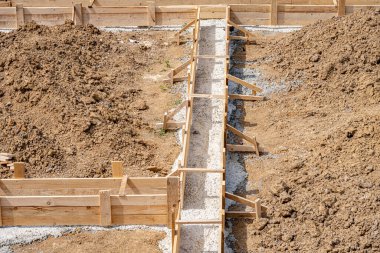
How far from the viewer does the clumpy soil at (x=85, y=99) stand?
15.9 m

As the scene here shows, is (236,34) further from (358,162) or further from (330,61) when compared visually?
(358,162)

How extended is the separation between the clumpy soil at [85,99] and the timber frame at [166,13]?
2.04 ft

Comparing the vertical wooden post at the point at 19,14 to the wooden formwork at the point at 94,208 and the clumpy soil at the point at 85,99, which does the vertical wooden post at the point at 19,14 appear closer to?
the clumpy soil at the point at 85,99

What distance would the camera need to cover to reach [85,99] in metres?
17.9

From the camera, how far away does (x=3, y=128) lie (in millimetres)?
16547

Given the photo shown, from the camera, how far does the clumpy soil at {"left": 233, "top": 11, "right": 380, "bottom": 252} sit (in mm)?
13172

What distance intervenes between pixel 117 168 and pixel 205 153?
2570 mm

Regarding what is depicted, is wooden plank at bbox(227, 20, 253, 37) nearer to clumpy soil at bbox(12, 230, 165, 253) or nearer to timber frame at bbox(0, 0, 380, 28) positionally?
timber frame at bbox(0, 0, 380, 28)

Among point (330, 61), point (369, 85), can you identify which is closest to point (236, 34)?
point (330, 61)

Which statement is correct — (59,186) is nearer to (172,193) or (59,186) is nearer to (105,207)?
(105,207)

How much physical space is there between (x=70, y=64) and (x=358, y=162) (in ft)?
26.6

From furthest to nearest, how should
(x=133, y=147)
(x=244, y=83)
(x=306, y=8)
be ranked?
(x=306, y=8) < (x=244, y=83) < (x=133, y=147)

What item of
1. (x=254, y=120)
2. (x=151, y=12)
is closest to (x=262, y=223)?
(x=254, y=120)

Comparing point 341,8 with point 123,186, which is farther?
point 341,8
